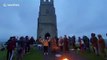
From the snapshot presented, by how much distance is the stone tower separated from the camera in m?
80.6

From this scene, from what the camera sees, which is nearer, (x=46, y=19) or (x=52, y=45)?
(x=52, y=45)

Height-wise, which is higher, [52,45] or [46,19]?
[46,19]

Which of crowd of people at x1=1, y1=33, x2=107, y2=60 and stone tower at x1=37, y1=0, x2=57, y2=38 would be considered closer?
crowd of people at x1=1, y1=33, x2=107, y2=60

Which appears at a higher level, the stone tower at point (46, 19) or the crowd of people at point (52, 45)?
the stone tower at point (46, 19)

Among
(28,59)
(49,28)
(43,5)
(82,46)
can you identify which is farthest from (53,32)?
(28,59)

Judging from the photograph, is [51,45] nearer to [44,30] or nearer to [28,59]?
[28,59]

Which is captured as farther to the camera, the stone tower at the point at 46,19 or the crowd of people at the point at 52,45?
the stone tower at the point at 46,19

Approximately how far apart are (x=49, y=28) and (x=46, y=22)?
2396 millimetres

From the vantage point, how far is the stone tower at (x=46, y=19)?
264 ft

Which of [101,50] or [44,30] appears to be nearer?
[101,50]

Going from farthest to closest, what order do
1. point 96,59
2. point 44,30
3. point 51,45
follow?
point 44,30, point 51,45, point 96,59

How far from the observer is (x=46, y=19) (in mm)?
81875

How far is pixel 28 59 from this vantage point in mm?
25172

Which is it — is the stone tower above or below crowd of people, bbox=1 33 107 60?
above
